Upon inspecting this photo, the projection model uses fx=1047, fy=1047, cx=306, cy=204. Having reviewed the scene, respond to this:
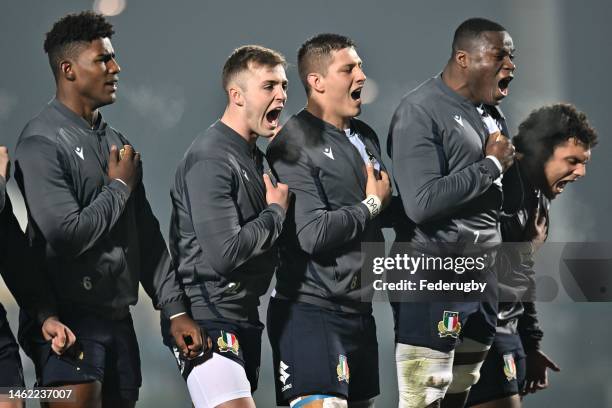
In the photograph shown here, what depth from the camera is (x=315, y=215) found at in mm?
3785

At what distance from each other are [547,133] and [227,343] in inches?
65.7

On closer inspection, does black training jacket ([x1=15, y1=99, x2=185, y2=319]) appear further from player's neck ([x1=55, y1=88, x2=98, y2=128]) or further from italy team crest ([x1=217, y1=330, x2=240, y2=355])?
italy team crest ([x1=217, y1=330, x2=240, y2=355])

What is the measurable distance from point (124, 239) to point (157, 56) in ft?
2.94

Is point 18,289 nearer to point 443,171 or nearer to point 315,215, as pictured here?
point 315,215

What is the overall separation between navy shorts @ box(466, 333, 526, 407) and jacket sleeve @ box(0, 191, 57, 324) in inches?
67.4

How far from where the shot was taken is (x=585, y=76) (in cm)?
446

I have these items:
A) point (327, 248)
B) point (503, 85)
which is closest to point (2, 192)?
point (327, 248)

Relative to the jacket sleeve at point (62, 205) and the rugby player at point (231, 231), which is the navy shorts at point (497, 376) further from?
the jacket sleeve at point (62, 205)

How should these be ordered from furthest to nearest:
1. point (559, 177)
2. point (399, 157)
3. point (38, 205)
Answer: point (559, 177) → point (399, 157) → point (38, 205)

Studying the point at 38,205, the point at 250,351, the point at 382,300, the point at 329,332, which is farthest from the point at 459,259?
the point at 38,205

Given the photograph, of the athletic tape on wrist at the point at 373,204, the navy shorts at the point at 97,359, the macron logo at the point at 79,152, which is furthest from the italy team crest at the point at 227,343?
the macron logo at the point at 79,152

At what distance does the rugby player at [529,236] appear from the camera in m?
4.18

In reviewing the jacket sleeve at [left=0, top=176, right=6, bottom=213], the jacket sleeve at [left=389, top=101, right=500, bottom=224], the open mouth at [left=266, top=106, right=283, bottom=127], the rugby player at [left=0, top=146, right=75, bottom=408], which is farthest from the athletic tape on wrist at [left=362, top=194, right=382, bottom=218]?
the jacket sleeve at [left=0, top=176, right=6, bottom=213]

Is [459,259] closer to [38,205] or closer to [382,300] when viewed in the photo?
[382,300]
